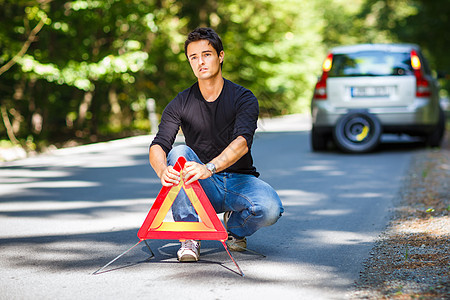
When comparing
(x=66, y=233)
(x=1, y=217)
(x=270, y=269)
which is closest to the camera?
(x=270, y=269)

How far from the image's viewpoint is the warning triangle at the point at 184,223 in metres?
4.38

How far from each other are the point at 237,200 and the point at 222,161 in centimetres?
38

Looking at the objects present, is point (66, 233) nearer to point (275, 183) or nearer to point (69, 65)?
point (275, 183)

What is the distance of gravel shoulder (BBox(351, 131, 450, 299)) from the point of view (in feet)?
12.7

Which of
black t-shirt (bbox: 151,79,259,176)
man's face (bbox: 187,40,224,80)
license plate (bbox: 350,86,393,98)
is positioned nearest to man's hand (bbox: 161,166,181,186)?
black t-shirt (bbox: 151,79,259,176)

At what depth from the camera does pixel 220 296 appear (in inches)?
153

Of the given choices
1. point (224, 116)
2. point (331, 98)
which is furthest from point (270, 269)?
point (331, 98)

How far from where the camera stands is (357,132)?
1237 centimetres

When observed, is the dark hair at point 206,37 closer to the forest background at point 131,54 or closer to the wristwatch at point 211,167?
the wristwatch at point 211,167

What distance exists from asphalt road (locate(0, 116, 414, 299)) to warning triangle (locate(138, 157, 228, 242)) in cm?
25

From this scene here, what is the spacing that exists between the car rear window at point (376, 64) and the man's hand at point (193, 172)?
852 cm

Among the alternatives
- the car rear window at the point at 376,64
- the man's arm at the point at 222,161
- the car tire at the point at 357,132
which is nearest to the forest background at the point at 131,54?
the car rear window at the point at 376,64

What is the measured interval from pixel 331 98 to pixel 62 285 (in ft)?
29.3

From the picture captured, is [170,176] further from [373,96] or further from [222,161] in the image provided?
[373,96]
